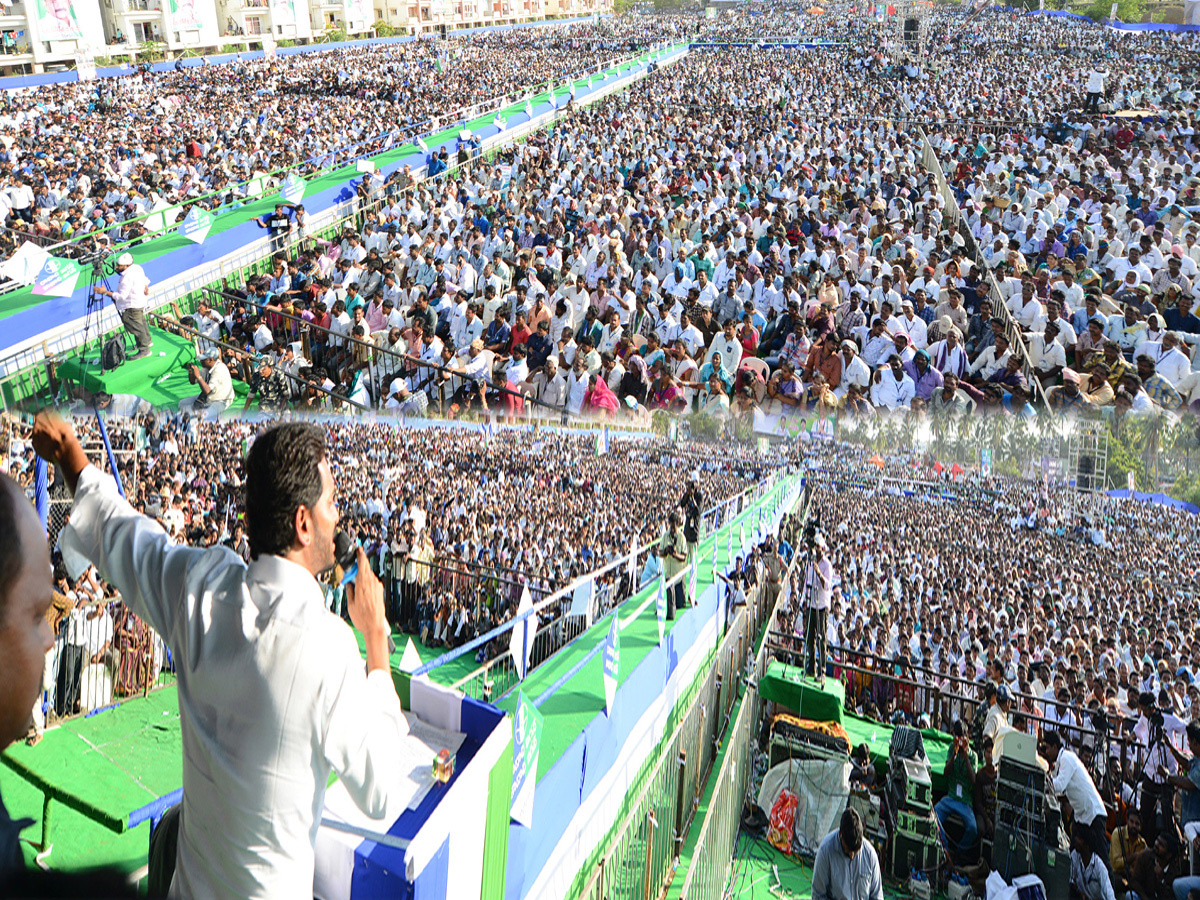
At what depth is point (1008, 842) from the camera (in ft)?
17.3

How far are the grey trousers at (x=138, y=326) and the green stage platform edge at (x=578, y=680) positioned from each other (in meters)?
4.41

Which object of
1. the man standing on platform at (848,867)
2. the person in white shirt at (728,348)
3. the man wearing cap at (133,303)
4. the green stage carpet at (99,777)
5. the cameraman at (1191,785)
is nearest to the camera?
the green stage carpet at (99,777)

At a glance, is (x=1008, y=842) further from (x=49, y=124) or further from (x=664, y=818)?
(x=49, y=124)

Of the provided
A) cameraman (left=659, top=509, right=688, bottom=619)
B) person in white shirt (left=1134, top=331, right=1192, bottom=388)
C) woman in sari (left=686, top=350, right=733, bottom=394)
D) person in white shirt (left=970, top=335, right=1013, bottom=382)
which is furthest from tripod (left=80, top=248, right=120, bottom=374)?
person in white shirt (left=1134, top=331, right=1192, bottom=388)

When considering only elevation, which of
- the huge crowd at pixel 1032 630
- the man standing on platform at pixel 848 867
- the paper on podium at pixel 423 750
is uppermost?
the paper on podium at pixel 423 750

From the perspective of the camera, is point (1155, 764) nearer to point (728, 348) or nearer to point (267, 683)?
point (728, 348)

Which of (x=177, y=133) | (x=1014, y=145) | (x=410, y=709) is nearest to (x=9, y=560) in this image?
(x=410, y=709)

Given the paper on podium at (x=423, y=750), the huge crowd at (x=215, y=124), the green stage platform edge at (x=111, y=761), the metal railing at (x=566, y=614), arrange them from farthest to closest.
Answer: the huge crowd at (x=215, y=124) < the metal railing at (x=566, y=614) < the green stage platform edge at (x=111, y=761) < the paper on podium at (x=423, y=750)

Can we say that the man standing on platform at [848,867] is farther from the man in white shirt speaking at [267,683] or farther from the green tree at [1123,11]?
the green tree at [1123,11]

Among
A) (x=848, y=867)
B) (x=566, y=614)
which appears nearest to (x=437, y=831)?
(x=848, y=867)

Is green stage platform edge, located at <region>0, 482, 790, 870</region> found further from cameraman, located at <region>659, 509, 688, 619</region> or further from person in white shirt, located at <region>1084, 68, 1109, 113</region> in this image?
person in white shirt, located at <region>1084, 68, 1109, 113</region>

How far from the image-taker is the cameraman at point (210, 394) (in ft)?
19.3

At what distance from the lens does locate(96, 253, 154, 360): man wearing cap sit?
6.81 meters

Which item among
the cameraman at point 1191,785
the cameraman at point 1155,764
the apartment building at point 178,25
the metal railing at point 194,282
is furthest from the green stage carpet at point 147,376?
the apartment building at point 178,25
